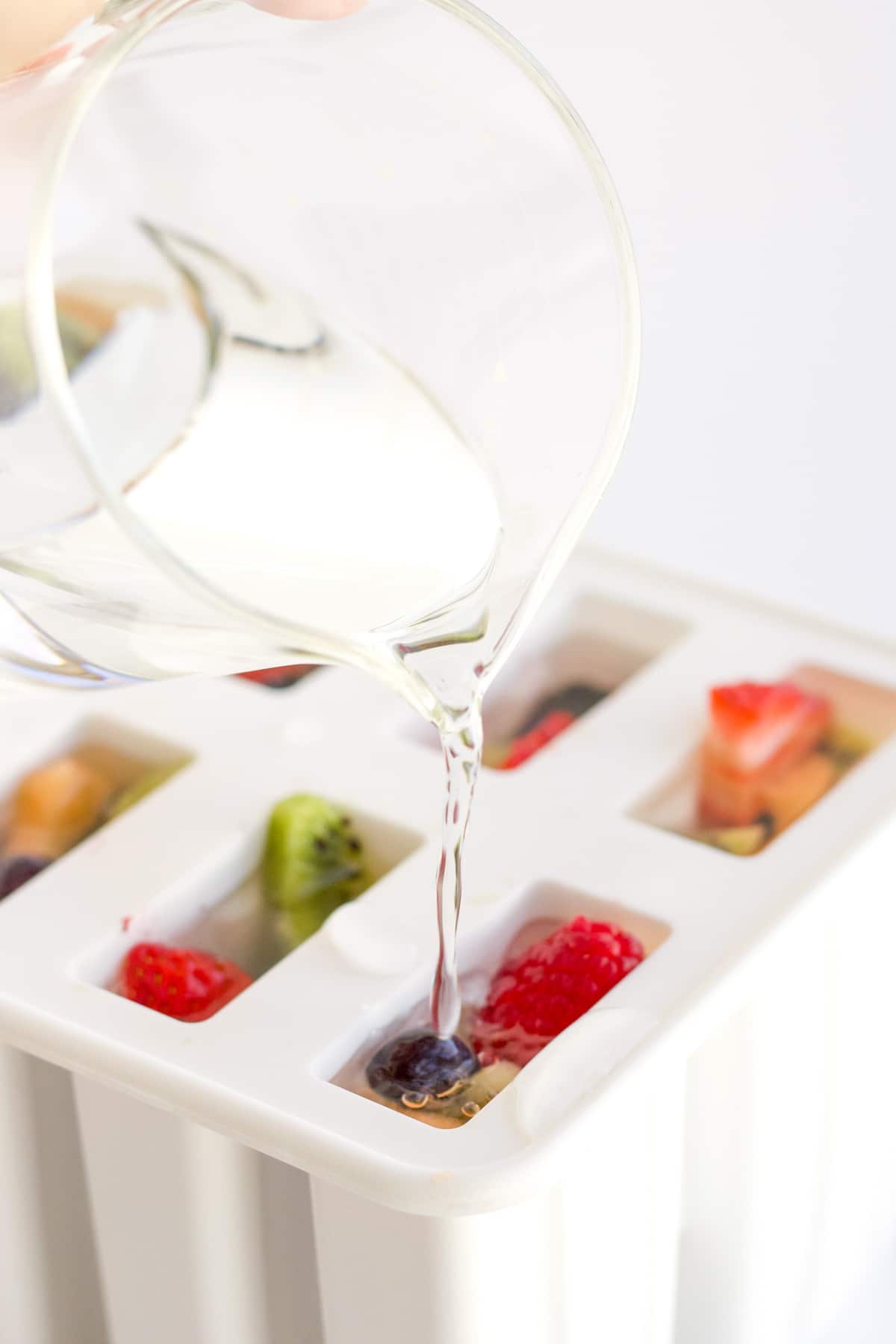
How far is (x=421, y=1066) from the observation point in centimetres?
81

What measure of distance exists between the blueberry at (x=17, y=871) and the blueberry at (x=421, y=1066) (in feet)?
0.67

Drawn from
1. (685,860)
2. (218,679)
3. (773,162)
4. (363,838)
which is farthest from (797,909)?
(773,162)

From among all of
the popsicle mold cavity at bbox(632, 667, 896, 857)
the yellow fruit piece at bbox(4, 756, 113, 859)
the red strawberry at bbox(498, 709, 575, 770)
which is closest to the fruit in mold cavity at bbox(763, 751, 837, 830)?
the popsicle mold cavity at bbox(632, 667, 896, 857)

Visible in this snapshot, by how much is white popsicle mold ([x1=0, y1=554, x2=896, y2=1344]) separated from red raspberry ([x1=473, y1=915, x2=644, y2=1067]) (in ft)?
0.05

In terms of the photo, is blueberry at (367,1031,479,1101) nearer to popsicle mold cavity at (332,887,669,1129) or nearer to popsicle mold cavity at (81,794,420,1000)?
popsicle mold cavity at (332,887,669,1129)

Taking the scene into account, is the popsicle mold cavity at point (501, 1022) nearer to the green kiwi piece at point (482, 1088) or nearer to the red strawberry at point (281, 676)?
the green kiwi piece at point (482, 1088)

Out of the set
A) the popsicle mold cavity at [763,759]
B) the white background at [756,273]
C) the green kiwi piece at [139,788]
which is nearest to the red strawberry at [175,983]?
the green kiwi piece at [139,788]

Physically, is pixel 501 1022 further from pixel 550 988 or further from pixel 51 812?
pixel 51 812

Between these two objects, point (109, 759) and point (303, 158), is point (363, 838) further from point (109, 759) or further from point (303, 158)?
point (303, 158)

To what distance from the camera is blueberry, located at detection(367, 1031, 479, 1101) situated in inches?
31.7

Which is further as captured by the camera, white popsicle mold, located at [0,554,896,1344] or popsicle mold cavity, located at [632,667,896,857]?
popsicle mold cavity, located at [632,667,896,857]

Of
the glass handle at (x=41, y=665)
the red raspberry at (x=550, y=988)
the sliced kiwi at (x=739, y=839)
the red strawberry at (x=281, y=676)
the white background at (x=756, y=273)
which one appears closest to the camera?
the glass handle at (x=41, y=665)

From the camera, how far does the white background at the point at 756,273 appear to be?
1.32 metres

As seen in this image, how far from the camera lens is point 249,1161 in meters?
0.82
